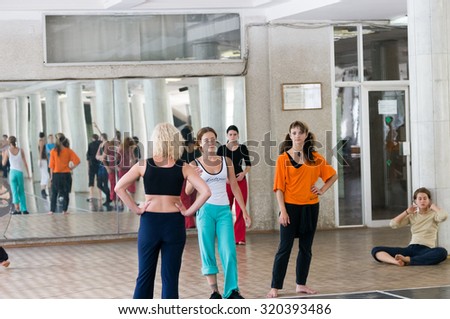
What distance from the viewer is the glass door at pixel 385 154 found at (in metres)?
17.0

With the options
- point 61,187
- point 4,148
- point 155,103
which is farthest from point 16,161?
point 155,103

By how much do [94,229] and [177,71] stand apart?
3.02 m

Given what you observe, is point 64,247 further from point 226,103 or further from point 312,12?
point 312,12

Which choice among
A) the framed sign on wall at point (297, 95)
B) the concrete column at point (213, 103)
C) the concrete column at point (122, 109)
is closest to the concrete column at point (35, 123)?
the concrete column at point (122, 109)

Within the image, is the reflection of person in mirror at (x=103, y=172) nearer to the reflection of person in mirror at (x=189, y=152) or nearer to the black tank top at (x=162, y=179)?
the reflection of person in mirror at (x=189, y=152)

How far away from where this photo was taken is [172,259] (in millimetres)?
8227

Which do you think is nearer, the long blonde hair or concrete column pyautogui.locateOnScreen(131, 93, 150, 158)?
the long blonde hair

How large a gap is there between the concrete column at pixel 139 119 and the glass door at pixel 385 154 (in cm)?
390

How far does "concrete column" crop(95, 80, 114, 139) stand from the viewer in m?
16.1

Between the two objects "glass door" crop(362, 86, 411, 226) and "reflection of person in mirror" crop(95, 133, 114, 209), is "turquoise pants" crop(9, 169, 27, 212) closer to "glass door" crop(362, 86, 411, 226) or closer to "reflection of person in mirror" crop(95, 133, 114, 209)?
"reflection of person in mirror" crop(95, 133, 114, 209)

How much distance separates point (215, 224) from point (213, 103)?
6.97m

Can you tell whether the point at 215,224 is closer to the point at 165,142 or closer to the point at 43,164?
the point at 165,142

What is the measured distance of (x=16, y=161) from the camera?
52.1 feet

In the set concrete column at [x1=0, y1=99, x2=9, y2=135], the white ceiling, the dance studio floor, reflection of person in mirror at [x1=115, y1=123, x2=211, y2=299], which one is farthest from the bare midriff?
concrete column at [x1=0, y1=99, x2=9, y2=135]
